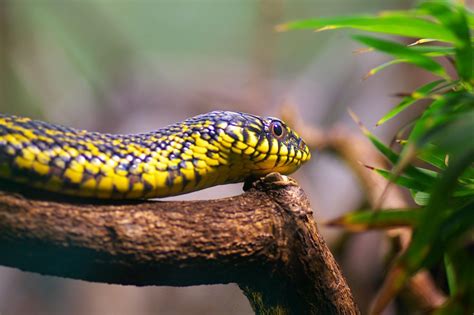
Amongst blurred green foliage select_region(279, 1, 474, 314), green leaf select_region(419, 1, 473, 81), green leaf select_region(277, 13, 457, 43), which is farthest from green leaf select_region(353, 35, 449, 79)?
green leaf select_region(419, 1, 473, 81)

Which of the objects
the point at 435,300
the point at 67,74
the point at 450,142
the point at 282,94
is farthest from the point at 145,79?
the point at 450,142

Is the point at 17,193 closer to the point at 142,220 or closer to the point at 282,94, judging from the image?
the point at 142,220

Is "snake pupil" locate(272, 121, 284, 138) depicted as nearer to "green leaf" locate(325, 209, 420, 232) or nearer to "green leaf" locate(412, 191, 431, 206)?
"green leaf" locate(412, 191, 431, 206)

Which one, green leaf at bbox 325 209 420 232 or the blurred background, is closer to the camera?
green leaf at bbox 325 209 420 232

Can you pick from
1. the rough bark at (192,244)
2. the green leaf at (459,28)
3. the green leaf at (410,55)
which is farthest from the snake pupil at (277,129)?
the green leaf at (459,28)

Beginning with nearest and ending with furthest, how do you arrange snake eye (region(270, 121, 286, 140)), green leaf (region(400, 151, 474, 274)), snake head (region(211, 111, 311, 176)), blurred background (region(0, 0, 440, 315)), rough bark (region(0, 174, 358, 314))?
green leaf (region(400, 151, 474, 274))
rough bark (region(0, 174, 358, 314))
snake head (region(211, 111, 311, 176))
snake eye (region(270, 121, 286, 140))
blurred background (region(0, 0, 440, 315))

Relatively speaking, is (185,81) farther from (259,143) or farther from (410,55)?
(410,55)

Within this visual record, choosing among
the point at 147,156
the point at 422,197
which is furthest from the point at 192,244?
the point at 422,197
